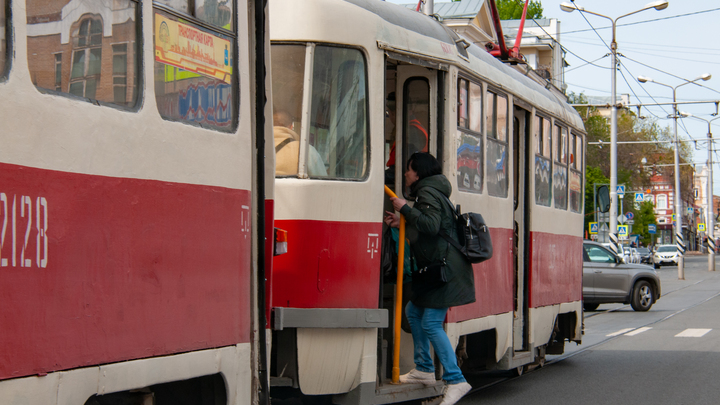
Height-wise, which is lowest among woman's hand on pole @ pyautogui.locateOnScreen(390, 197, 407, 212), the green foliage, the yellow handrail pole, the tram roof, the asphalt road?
the asphalt road

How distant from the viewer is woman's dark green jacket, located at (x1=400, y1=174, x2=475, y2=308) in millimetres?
5816

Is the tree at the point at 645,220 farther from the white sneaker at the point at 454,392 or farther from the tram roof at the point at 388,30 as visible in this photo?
the white sneaker at the point at 454,392

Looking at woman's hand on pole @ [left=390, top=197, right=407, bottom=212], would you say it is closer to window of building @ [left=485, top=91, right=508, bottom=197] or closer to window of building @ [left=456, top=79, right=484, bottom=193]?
window of building @ [left=456, top=79, right=484, bottom=193]

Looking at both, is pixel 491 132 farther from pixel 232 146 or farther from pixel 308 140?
pixel 232 146

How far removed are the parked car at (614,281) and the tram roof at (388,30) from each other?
472 inches

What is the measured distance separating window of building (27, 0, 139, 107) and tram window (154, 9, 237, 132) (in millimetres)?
165

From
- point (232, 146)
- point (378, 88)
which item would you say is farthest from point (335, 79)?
point (232, 146)

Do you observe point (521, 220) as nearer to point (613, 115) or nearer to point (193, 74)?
point (193, 74)

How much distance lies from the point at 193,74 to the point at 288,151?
157 centimetres

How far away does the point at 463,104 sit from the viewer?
6590 millimetres

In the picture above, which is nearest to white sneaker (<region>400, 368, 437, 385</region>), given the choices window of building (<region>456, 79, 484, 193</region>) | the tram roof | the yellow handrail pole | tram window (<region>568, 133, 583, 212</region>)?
the yellow handrail pole

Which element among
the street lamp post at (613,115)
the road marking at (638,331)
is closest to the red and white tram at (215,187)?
the road marking at (638,331)

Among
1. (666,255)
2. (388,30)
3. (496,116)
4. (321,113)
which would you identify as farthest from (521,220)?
(666,255)

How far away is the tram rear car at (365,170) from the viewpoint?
516cm
